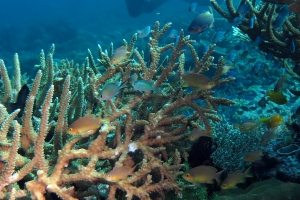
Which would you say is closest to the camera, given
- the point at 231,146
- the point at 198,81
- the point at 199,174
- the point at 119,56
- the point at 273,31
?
the point at 199,174

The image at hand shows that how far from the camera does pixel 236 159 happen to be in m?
4.28

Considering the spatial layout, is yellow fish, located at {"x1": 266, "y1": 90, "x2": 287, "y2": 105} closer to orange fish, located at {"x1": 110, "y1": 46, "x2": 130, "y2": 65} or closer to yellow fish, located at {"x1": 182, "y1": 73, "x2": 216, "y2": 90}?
yellow fish, located at {"x1": 182, "y1": 73, "x2": 216, "y2": 90}

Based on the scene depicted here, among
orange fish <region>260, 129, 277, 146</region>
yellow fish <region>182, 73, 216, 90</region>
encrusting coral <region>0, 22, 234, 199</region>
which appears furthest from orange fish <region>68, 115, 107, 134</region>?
orange fish <region>260, 129, 277, 146</region>

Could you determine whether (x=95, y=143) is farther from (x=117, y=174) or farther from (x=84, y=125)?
(x=117, y=174)

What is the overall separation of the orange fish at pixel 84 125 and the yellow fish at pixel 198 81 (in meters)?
1.22

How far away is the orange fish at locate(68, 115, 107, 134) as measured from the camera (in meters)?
2.27

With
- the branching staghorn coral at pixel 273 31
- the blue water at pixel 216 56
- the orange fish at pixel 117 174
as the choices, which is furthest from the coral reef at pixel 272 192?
the branching staghorn coral at pixel 273 31

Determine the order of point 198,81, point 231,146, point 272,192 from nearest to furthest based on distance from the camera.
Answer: point 198,81
point 272,192
point 231,146

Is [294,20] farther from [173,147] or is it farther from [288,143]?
[173,147]

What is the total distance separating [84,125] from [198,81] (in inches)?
57.9

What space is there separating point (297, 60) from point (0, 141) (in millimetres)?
5855

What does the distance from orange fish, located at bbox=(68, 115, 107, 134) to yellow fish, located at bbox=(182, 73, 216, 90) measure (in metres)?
1.22

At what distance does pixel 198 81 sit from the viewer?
2.90 m

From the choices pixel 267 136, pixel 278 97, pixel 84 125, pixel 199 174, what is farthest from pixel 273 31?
pixel 84 125
